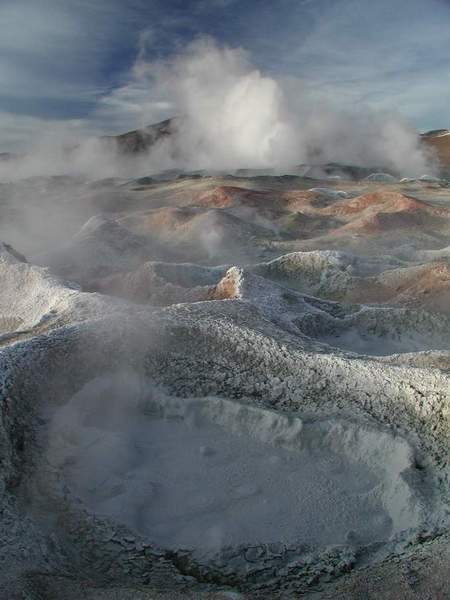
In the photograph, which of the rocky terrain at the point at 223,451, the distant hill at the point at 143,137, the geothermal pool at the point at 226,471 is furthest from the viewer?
the distant hill at the point at 143,137

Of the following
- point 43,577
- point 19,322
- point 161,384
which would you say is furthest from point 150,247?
point 43,577

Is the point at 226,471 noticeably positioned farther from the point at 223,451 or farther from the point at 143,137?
the point at 143,137

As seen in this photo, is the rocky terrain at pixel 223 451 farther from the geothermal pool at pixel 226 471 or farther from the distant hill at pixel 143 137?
the distant hill at pixel 143 137

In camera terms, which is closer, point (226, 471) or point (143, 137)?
point (226, 471)

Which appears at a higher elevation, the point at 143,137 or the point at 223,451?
the point at 143,137

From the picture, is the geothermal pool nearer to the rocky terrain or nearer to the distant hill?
the rocky terrain

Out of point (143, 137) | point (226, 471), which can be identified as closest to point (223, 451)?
point (226, 471)

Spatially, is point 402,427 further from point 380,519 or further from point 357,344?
point 357,344

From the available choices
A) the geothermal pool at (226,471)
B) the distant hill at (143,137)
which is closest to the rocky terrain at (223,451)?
the geothermal pool at (226,471)
